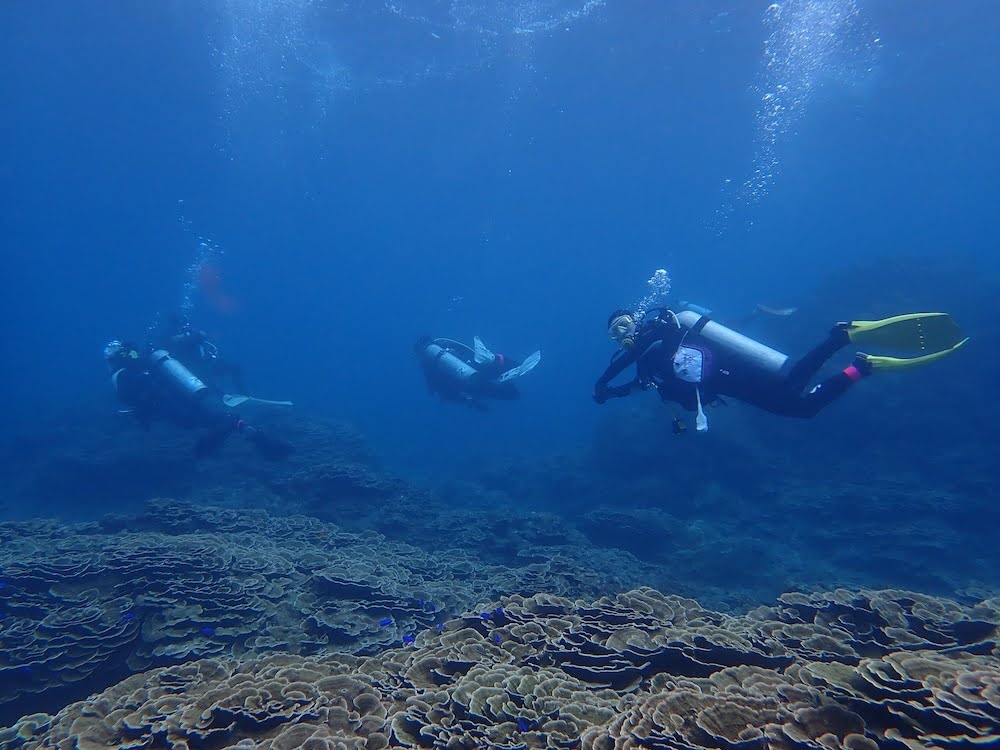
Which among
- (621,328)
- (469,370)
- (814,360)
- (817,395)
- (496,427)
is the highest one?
(496,427)

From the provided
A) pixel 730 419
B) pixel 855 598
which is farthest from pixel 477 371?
pixel 855 598

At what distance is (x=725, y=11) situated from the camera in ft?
102

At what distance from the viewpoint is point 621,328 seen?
880cm

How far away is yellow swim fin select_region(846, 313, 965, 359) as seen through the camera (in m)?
7.61

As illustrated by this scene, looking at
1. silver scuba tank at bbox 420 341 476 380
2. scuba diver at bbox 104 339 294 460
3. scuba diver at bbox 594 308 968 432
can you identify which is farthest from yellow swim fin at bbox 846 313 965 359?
scuba diver at bbox 104 339 294 460

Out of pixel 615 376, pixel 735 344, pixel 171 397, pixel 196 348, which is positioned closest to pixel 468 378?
pixel 615 376

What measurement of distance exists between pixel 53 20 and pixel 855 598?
1821 inches

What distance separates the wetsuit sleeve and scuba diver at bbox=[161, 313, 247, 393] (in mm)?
13397

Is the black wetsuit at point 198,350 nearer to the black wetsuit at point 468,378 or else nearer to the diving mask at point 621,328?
the black wetsuit at point 468,378

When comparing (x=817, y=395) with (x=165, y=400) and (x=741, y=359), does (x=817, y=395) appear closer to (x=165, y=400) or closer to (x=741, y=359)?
(x=741, y=359)

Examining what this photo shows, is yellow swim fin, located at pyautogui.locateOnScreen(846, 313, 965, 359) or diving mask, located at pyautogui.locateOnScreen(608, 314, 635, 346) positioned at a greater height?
diving mask, located at pyautogui.locateOnScreen(608, 314, 635, 346)

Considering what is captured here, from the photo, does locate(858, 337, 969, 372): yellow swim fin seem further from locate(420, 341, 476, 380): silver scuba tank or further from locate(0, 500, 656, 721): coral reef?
locate(420, 341, 476, 380): silver scuba tank

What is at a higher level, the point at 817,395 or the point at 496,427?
the point at 496,427

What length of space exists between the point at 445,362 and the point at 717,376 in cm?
1054
